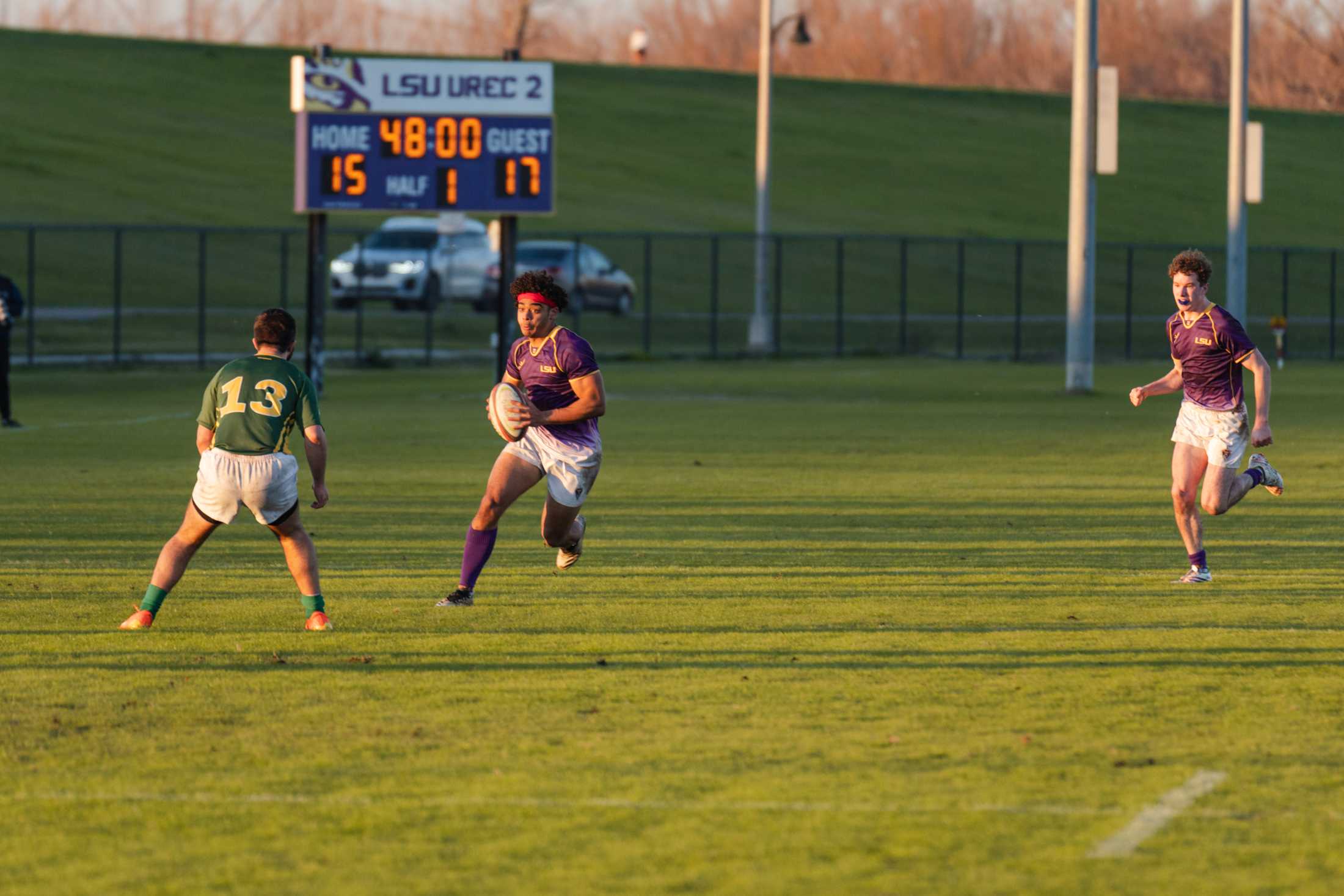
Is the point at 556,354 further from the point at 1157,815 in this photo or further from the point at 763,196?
the point at 763,196

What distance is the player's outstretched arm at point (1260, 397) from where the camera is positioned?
1068 cm

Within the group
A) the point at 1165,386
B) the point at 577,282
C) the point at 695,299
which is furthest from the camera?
the point at 695,299

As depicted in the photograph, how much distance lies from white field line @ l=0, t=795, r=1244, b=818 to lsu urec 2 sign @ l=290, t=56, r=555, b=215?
850 inches

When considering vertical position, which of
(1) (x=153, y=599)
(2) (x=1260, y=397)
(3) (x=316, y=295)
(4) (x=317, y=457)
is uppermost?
(3) (x=316, y=295)

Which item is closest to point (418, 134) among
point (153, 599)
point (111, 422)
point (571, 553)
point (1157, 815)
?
point (111, 422)

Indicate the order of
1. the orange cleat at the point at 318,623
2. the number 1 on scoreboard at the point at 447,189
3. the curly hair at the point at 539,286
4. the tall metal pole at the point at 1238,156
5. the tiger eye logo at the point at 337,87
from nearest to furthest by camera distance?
the orange cleat at the point at 318,623, the curly hair at the point at 539,286, the tiger eye logo at the point at 337,87, the number 1 on scoreboard at the point at 447,189, the tall metal pole at the point at 1238,156

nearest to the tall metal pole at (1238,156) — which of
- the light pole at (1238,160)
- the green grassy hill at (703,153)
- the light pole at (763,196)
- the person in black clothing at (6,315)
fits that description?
the light pole at (1238,160)

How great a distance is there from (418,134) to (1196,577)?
18.3 m

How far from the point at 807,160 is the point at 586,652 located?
70179 mm

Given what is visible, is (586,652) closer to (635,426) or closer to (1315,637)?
(1315,637)

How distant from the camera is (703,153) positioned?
77000mm

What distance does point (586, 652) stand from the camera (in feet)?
29.6

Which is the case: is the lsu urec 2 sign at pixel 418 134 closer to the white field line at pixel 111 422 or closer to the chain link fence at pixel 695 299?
the white field line at pixel 111 422

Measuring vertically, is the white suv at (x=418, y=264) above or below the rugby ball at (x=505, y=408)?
above
